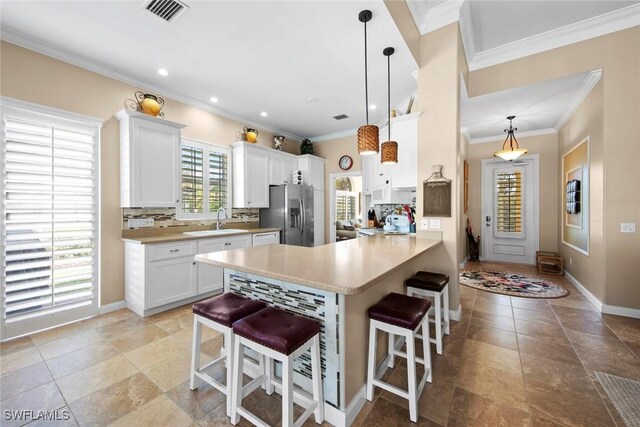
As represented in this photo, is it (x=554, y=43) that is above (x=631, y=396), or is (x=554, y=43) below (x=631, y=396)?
above

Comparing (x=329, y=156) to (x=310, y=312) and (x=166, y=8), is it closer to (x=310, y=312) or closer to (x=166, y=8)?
(x=166, y=8)

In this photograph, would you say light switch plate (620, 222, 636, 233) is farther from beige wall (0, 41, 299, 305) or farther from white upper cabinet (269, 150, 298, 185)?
beige wall (0, 41, 299, 305)

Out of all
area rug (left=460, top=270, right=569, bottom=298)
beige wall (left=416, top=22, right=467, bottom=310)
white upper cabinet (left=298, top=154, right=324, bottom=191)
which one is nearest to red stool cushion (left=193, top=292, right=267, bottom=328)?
beige wall (left=416, top=22, right=467, bottom=310)

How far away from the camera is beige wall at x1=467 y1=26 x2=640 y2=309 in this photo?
278 centimetres

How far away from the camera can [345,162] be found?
5754mm

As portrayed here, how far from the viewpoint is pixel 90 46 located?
2.78m

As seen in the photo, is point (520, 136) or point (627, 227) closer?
point (627, 227)

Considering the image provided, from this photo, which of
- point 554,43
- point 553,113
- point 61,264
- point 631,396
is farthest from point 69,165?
point 553,113

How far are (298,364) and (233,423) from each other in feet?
1.53

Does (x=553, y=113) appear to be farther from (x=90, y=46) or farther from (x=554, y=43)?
(x=90, y=46)

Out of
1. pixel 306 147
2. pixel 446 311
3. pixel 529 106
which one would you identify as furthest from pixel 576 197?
pixel 306 147

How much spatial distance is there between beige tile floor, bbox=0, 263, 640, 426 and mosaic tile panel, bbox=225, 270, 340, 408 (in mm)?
258

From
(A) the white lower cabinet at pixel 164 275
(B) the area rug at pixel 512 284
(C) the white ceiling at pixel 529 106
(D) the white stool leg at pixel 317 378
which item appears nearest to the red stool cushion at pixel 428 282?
(D) the white stool leg at pixel 317 378

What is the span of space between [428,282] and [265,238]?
9.59 feet
